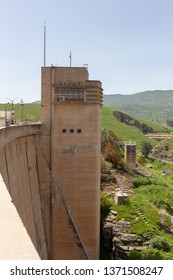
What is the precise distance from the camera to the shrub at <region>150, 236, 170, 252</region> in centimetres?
2847

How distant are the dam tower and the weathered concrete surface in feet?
66.7

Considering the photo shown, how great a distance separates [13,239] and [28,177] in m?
17.4

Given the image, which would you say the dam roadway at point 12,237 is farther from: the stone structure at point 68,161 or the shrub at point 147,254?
the shrub at point 147,254

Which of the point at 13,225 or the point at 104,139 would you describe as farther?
the point at 104,139

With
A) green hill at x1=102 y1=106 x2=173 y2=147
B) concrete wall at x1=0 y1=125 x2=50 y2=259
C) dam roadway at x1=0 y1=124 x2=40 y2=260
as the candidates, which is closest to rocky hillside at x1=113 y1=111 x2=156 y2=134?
green hill at x1=102 y1=106 x2=173 y2=147

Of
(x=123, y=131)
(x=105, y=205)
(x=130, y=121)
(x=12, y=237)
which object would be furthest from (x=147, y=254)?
(x=130, y=121)

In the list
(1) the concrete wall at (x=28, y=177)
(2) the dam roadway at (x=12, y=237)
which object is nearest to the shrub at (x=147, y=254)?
(1) the concrete wall at (x=28, y=177)

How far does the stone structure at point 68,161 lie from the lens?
27.1 meters

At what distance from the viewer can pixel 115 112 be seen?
403 feet

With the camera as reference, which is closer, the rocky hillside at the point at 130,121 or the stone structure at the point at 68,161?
the stone structure at the point at 68,161

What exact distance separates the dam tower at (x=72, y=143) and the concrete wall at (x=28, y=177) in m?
0.71

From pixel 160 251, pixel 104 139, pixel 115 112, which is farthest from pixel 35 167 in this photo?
pixel 115 112

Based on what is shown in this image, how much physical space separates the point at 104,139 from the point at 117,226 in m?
25.9
